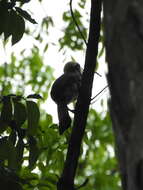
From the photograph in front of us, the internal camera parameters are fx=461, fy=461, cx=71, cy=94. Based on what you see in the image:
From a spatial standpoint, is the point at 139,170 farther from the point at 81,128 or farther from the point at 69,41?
the point at 69,41

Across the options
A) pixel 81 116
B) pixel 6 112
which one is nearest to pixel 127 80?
pixel 81 116

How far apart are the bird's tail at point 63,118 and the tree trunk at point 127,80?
2.29 m

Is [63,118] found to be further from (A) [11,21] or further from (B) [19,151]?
(A) [11,21]

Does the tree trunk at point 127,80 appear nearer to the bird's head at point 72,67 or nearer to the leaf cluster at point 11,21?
the leaf cluster at point 11,21

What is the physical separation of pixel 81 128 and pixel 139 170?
4.94 feet

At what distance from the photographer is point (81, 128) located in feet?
8.34

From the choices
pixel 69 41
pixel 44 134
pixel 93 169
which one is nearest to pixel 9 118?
pixel 44 134

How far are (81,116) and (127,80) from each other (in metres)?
1.44

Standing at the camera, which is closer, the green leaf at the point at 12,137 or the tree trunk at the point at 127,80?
the tree trunk at the point at 127,80

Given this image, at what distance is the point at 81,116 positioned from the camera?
8.41 feet

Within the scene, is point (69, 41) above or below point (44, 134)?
above

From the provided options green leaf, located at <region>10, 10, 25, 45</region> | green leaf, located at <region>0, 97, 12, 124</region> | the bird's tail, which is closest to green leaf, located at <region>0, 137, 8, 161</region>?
green leaf, located at <region>0, 97, 12, 124</region>

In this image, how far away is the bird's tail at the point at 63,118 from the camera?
3.66 m

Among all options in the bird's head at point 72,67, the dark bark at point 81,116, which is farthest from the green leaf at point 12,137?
the bird's head at point 72,67
